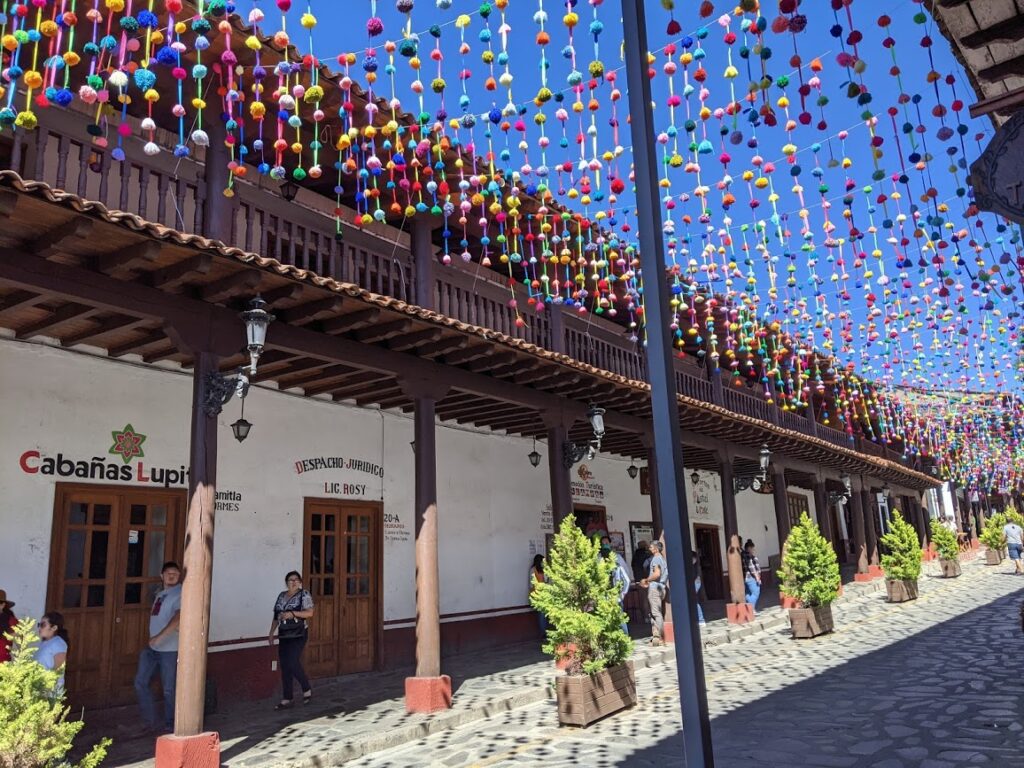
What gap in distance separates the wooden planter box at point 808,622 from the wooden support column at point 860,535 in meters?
11.8

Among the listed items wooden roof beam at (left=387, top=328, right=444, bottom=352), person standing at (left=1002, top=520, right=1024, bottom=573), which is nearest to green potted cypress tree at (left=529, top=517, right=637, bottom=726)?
wooden roof beam at (left=387, top=328, right=444, bottom=352)

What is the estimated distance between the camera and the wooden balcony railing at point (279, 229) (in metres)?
7.06

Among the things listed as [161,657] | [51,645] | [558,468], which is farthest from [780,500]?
[51,645]

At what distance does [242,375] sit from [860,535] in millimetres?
22264

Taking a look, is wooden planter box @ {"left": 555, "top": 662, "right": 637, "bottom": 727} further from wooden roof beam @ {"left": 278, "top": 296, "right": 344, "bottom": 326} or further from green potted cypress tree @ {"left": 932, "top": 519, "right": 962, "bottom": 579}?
green potted cypress tree @ {"left": 932, "top": 519, "right": 962, "bottom": 579}

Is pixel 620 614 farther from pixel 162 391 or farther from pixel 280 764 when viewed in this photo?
pixel 162 391

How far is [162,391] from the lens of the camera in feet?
30.8

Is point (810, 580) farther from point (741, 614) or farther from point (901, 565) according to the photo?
point (901, 565)

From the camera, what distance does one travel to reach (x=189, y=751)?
6.33 m

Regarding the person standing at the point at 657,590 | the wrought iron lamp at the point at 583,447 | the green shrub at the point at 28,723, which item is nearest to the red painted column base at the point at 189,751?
the green shrub at the point at 28,723

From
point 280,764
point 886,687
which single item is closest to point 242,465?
point 280,764

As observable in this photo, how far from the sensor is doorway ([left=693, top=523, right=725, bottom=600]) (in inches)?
834

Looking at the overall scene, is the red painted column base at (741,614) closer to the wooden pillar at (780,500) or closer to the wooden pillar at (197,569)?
the wooden pillar at (780,500)

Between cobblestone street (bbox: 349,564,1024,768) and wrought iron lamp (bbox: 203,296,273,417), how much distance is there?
11.1 feet
